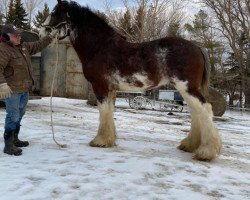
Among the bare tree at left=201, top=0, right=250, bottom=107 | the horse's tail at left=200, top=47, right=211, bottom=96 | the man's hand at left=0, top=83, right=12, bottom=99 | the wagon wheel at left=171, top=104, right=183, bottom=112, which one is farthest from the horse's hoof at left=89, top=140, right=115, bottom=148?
the bare tree at left=201, top=0, right=250, bottom=107

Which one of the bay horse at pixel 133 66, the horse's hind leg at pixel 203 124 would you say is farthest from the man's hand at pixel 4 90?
the horse's hind leg at pixel 203 124

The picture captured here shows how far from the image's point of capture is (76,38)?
19.3ft

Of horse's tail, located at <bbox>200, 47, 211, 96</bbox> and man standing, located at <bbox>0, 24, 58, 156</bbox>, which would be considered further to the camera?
horse's tail, located at <bbox>200, 47, 211, 96</bbox>

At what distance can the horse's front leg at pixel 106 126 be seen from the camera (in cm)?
561

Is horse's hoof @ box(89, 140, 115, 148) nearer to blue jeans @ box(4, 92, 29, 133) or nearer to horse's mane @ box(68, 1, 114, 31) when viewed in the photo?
blue jeans @ box(4, 92, 29, 133)

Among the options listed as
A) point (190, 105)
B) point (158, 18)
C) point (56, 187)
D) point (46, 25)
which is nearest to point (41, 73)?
point (46, 25)

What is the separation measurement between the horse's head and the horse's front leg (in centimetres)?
133

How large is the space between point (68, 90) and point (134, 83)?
1071 cm

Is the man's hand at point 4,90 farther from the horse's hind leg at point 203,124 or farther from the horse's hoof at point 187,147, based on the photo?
the horse's hoof at point 187,147

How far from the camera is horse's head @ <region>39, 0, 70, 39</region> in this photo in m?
5.76

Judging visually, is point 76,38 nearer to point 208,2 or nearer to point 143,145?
point 143,145

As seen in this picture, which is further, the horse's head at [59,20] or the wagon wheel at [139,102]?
the wagon wheel at [139,102]

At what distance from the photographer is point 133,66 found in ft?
17.6

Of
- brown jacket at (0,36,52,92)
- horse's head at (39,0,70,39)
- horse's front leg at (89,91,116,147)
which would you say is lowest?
horse's front leg at (89,91,116,147)
